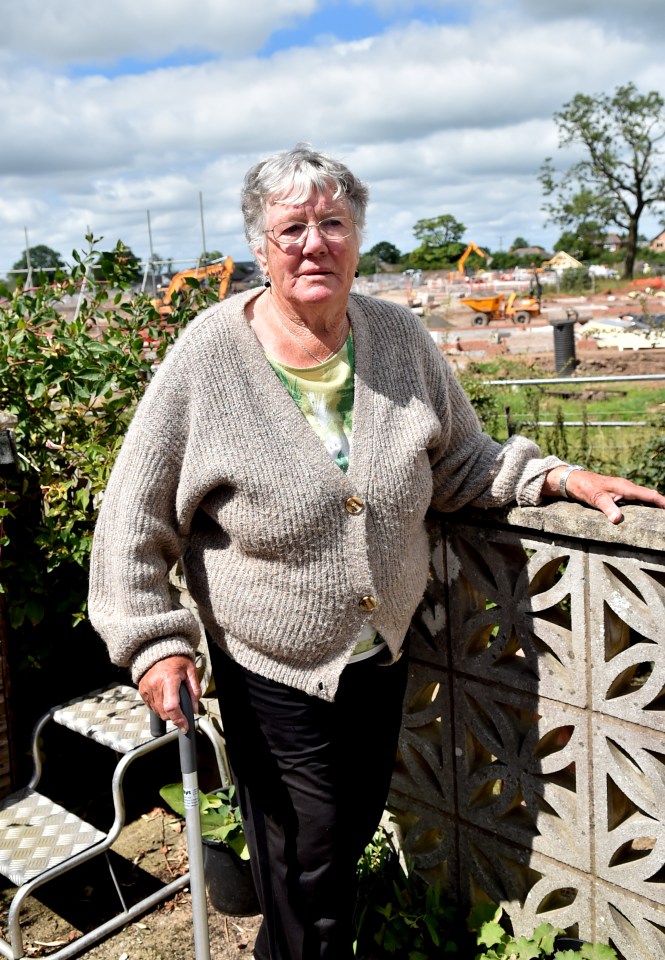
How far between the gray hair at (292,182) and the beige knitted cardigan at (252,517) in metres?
0.24

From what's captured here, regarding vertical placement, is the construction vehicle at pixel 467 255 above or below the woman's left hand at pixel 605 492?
above

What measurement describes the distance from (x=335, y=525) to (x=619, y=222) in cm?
4923

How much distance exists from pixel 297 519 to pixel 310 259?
1.89 ft

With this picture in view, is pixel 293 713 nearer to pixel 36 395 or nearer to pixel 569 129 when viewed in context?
pixel 36 395

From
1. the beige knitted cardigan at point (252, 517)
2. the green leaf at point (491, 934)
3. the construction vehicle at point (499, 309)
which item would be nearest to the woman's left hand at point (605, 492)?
the beige knitted cardigan at point (252, 517)

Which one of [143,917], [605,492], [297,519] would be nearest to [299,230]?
[297,519]

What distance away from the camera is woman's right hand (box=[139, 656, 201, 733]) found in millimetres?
1966

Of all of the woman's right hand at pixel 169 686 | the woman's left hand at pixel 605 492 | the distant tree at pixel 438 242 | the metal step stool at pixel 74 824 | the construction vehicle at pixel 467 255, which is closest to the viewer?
the woman's right hand at pixel 169 686

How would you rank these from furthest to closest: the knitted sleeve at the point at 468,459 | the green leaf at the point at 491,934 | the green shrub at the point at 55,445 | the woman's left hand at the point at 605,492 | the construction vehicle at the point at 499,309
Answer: the construction vehicle at the point at 499,309 < the green shrub at the point at 55,445 < the green leaf at the point at 491,934 < the knitted sleeve at the point at 468,459 < the woman's left hand at the point at 605,492

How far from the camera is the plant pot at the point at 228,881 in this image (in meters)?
2.79

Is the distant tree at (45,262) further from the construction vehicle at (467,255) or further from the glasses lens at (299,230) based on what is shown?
the construction vehicle at (467,255)

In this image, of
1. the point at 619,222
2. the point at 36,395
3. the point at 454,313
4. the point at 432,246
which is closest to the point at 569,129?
the point at 619,222

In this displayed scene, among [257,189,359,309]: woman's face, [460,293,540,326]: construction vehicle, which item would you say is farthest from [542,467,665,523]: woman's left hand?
[460,293,540,326]: construction vehicle

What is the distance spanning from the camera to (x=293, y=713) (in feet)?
6.92
